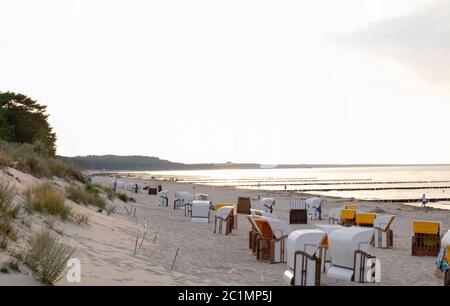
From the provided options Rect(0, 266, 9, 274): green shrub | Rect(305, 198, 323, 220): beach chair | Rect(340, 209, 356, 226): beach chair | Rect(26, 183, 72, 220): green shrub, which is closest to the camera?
Rect(0, 266, 9, 274): green shrub

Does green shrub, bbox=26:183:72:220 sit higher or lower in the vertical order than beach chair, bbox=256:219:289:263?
higher

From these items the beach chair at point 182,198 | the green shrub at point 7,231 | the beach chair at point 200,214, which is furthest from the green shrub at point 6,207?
the beach chair at point 182,198

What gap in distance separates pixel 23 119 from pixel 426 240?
35281 mm

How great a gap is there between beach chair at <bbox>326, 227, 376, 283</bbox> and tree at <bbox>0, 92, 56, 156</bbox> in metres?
32.1

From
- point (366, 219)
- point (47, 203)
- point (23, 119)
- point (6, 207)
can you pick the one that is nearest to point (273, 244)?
point (47, 203)

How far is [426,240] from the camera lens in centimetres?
1225

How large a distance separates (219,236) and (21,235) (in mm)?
8373

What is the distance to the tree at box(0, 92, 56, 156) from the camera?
37.5 metres

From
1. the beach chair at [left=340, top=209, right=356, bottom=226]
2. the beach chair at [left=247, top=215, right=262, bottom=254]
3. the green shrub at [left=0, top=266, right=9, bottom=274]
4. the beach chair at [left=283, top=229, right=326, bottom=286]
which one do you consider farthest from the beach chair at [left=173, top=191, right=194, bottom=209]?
the green shrub at [left=0, top=266, right=9, bottom=274]

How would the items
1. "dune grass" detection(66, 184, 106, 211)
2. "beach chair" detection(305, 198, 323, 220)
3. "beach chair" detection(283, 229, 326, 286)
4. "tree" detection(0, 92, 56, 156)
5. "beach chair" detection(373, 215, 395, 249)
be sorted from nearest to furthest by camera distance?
"beach chair" detection(283, 229, 326, 286), "beach chair" detection(373, 215, 395, 249), "dune grass" detection(66, 184, 106, 211), "beach chair" detection(305, 198, 323, 220), "tree" detection(0, 92, 56, 156)

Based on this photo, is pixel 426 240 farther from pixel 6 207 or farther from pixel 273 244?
pixel 6 207

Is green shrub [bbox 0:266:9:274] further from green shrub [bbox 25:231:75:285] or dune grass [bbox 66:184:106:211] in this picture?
dune grass [bbox 66:184:106:211]

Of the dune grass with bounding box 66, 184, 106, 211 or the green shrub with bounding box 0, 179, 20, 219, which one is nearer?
the green shrub with bounding box 0, 179, 20, 219

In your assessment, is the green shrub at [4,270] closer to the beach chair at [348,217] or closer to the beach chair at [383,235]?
the beach chair at [383,235]
